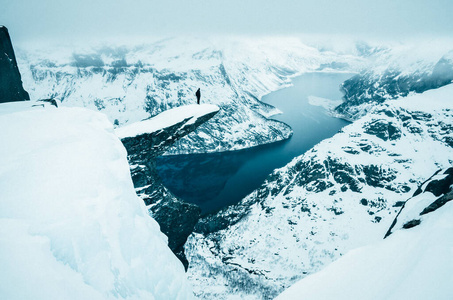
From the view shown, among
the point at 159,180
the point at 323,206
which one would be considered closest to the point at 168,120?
the point at 159,180

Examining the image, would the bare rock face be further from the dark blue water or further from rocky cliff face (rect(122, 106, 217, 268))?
the dark blue water

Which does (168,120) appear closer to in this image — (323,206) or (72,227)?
(72,227)

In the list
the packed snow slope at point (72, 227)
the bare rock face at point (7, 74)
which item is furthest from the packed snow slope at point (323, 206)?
the packed snow slope at point (72, 227)

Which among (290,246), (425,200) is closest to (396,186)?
(290,246)

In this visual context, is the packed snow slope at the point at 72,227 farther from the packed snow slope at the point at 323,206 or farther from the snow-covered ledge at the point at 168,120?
the packed snow slope at the point at 323,206

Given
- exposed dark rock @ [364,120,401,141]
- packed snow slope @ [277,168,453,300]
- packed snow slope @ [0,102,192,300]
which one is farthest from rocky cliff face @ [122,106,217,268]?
exposed dark rock @ [364,120,401,141]

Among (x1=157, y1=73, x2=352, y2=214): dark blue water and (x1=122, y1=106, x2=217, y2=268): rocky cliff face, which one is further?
(x1=157, y1=73, x2=352, y2=214): dark blue water
